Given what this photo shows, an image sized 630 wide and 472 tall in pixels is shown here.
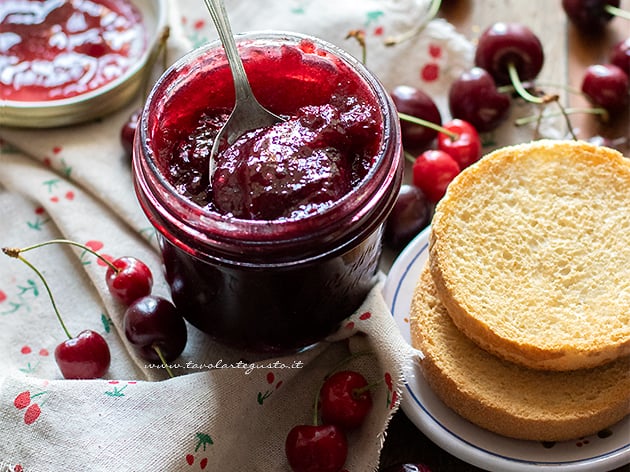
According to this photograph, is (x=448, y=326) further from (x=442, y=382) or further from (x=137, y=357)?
(x=137, y=357)

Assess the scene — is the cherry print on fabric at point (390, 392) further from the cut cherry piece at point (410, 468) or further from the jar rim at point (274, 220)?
the jar rim at point (274, 220)

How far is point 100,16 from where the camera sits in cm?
276

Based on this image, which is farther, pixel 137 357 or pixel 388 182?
pixel 137 357

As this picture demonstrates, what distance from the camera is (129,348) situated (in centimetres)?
210

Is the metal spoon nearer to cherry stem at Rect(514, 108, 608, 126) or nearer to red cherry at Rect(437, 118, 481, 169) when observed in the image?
red cherry at Rect(437, 118, 481, 169)

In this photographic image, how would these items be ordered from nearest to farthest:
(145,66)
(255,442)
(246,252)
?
(246,252)
(255,442)
(145,66)

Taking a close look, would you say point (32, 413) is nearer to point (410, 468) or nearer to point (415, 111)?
point (410, 468)

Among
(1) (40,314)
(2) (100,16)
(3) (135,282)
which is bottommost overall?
(1) (40,314)

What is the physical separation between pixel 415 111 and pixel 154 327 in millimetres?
949

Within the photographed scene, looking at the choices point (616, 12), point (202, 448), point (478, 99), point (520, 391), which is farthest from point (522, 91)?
point (202, 448)

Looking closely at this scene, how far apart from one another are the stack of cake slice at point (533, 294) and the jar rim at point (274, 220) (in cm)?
29

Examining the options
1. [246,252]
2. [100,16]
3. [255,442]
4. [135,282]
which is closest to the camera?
[246,252]

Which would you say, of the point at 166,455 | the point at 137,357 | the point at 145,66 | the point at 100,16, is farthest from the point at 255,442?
the point at 100,16

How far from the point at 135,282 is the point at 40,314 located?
29cm
